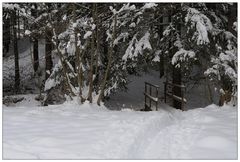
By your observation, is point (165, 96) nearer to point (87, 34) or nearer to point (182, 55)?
point (182, 55)

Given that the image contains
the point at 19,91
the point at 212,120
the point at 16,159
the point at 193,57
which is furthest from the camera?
the point at 19,91

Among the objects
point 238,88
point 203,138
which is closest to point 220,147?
point 203,138

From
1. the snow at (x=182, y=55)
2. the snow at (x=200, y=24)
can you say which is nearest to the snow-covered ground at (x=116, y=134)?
the snow at (x=182, y=55)

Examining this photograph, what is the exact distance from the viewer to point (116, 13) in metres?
12.7

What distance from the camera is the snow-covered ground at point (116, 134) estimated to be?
7438 millimetres

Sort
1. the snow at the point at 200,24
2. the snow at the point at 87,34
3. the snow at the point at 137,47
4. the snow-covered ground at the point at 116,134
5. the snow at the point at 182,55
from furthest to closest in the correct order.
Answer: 1. the snow at the point at 137,47
2. the snow at the point at 182,55
3. the snow at the point at 200,24
4. the snow at the point at 87,34
5. the snow-covered ground at the point at 116,134

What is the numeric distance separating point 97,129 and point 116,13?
4.75m

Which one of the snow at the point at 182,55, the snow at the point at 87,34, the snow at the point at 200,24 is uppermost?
the snow at the point at 200,24

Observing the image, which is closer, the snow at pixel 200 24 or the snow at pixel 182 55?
the snow at pixel 200 24

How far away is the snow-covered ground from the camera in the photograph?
7.44m

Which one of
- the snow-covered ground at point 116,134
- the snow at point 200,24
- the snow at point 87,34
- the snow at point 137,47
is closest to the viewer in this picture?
the snow-covered ground at point 116,134

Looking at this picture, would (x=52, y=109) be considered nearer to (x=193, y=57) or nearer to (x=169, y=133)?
(x=169, y=133)

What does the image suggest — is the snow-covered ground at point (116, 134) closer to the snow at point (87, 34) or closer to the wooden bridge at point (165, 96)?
the wooden bridge at point (165, 96)

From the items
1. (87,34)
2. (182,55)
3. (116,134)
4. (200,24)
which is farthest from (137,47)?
(116,134)
